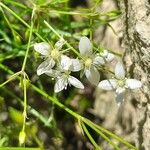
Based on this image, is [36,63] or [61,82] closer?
[61,82]

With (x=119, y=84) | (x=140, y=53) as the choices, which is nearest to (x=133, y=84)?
(x=119, y=84)

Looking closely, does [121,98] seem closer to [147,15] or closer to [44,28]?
[147,15]

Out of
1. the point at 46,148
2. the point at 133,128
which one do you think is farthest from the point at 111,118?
the point at 46,148

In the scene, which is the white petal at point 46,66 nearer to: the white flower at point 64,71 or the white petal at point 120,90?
the white flower at point 64,71

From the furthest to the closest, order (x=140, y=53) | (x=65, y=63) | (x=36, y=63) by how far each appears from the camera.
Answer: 1. (x=36, y=63)
2. (x=140, y=53)
3. (x=65, y=63)

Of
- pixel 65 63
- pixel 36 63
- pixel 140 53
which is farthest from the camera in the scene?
pixel 36 63

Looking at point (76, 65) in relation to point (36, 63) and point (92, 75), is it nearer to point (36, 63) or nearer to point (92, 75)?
point (92, 75)

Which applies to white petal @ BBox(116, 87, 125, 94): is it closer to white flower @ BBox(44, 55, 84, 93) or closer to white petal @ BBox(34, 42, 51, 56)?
white flower @ BBox(44, 55, 84, 93)
